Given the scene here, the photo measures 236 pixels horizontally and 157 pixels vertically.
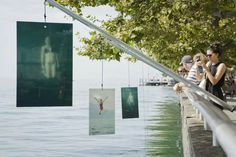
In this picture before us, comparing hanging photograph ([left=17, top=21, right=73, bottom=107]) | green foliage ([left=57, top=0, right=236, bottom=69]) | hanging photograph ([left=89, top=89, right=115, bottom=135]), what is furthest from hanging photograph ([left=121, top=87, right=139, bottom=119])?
hanging photograph ([left=17, top=21, right=73, bottom=107])

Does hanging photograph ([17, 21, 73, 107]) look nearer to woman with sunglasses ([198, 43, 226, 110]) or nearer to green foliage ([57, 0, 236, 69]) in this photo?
woman with sunglasses ([198, 43, 226, 110])

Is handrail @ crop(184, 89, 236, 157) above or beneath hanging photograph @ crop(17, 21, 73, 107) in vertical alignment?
beneath

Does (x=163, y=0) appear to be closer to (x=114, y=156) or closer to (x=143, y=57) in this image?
Result: (x=143, y=57)

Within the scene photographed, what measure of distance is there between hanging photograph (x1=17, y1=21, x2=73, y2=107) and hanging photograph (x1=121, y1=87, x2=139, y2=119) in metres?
6.17

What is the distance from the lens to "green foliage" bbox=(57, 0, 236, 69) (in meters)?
9.38

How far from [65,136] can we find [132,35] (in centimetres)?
2189

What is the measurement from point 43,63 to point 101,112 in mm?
2680

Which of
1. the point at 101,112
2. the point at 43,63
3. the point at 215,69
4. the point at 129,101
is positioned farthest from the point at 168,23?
the point at 43,63

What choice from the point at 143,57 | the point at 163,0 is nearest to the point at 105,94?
the point at 163,0

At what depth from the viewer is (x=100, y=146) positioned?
23.1 m

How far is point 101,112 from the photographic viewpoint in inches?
307

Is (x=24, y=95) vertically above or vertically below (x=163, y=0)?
below

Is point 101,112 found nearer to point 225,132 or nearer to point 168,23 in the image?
point 225,132

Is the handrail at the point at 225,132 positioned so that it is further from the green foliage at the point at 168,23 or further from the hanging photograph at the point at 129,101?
the hanging photograph at the point at 129,101
